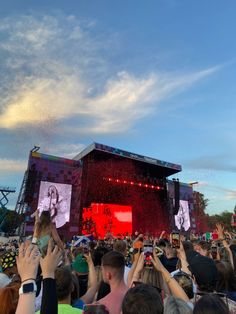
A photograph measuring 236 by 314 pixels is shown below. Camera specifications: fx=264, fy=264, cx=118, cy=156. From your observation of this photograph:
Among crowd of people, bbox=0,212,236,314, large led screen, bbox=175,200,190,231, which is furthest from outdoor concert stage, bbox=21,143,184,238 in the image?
crowd of people, bbox=0,212,236,314

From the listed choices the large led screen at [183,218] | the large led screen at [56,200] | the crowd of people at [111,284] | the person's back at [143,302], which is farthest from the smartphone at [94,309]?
the large led screen at [183,218]

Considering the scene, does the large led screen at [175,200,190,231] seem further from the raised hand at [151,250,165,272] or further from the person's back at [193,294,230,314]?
the person's back at [193,294,230,314]

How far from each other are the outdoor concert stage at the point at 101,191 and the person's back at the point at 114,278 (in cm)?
1661

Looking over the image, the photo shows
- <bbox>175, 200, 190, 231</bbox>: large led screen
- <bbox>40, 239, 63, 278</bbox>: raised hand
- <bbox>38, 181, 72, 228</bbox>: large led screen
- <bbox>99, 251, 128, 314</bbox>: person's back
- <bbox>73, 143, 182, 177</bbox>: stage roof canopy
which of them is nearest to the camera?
<bbox>40, 239, 63, 278</bbox>: raised hand

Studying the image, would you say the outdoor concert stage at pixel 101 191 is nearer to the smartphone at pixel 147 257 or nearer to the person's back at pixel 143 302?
the smartphone at pixel 147 257

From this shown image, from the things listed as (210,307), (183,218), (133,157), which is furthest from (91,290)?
(183,218)

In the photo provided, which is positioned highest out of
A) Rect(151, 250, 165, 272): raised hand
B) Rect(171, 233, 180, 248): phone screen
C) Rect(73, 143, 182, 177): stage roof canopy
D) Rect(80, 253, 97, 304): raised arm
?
Rect(73, 143, 182, 177): stage roof canopy

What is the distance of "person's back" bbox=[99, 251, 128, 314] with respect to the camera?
2.16m

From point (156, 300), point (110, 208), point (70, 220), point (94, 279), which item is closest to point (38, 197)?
point (70, 220)

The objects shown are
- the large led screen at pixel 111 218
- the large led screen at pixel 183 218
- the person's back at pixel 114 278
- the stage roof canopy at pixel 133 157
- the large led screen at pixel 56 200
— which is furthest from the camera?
the large led screen at pixel 183 218

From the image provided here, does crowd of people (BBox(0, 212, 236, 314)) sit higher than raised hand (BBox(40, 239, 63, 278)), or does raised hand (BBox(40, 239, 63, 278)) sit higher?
raised hand (BBox(40, 239, 63, 278))

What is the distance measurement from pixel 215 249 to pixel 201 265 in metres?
3.20

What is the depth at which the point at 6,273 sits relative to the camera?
317 centimetres

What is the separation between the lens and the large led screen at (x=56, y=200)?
19578mm
